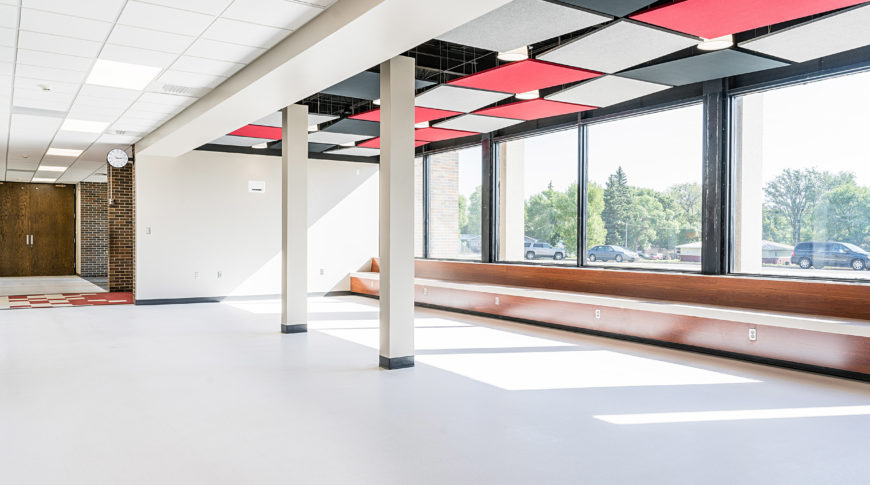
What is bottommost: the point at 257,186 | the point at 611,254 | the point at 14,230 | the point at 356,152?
the point at 611,254

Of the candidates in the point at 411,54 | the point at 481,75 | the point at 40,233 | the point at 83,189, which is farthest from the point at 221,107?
the point at 40,233

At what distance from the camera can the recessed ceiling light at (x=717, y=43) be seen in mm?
4928

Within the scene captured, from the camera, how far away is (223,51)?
17.1ft

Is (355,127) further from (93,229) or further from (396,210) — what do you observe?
(93,229)

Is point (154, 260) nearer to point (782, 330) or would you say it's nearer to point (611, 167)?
point (611, 167)

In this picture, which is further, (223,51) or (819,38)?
(223,51)

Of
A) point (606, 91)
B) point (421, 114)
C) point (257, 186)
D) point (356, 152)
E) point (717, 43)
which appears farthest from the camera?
point (356, 152)

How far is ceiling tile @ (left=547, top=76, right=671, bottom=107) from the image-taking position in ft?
20.3

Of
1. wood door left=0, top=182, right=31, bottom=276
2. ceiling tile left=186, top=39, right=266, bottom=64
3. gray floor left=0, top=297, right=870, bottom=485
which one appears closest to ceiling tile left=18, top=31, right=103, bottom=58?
ceiling tile left=186, top=39, right=266, bottom=64

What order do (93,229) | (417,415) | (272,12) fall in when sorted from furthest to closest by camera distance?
(93,229), (272,12), (417,415)

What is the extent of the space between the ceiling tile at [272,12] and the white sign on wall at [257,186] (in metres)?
6.81

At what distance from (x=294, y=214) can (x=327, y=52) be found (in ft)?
10.2

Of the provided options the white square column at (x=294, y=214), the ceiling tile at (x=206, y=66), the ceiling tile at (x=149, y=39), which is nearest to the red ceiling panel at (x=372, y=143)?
the white square column at (x=294, y=214)

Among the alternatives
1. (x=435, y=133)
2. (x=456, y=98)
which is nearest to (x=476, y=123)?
(x=435, y=133)
